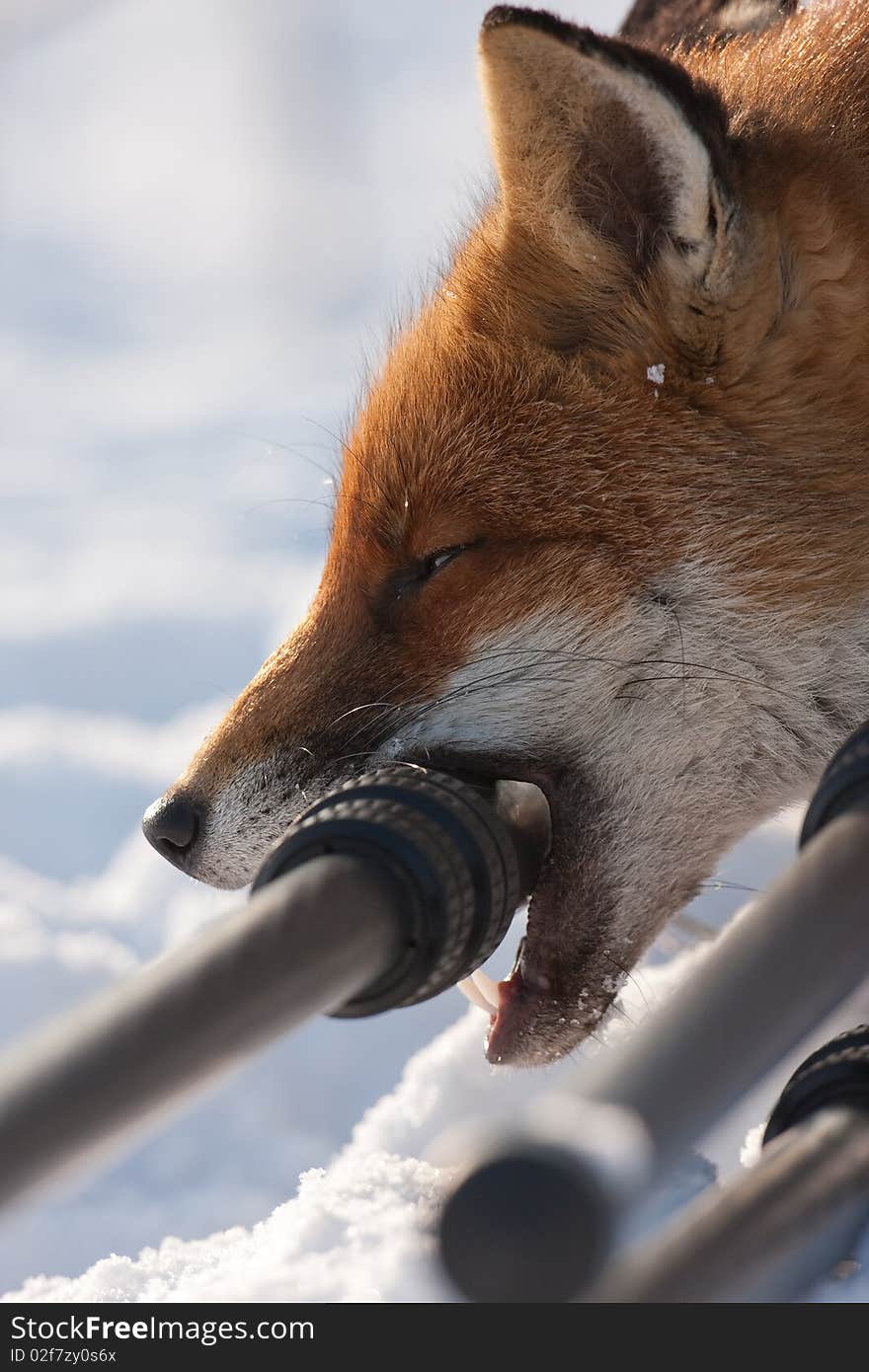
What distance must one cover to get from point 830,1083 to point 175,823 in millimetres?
1009

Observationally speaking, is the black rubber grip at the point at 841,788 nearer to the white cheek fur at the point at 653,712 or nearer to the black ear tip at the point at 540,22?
the white cheek fur at the point at 653,712

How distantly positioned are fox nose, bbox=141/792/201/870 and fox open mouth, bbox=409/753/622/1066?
364mm

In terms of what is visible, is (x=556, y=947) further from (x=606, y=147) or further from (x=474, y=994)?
(x=606, y=147)

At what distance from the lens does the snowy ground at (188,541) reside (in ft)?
7.52

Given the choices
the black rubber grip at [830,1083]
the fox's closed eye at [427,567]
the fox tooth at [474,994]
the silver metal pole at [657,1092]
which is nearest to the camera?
the silver metal pole at [657,1092]

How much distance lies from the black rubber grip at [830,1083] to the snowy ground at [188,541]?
69 cm

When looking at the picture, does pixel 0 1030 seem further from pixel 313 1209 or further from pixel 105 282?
pixel 105 282

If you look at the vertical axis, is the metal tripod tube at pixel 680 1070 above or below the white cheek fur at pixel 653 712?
below

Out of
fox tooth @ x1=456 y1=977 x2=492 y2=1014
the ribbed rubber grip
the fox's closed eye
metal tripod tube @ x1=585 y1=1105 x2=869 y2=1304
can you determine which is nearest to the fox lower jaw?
the fox's closed eye

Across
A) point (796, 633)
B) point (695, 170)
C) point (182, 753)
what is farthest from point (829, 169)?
point (182, 753)

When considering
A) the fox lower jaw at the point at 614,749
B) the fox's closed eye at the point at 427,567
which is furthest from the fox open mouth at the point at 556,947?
the fox's closed eye at the point at 427,567

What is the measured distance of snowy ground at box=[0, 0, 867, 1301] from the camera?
229 centimetres

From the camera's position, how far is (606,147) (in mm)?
1587

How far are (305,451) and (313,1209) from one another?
167 centimetres
